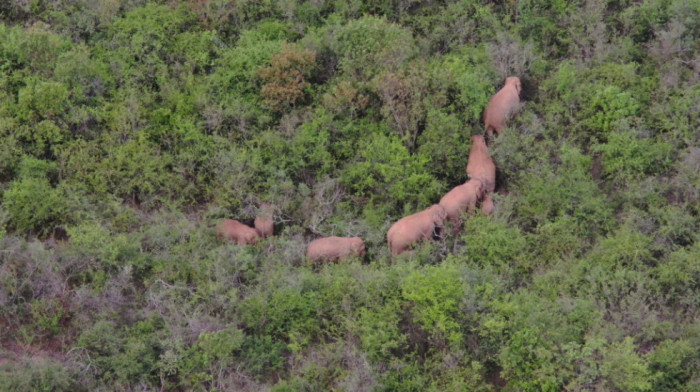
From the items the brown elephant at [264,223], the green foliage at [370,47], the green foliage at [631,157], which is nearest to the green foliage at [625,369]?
the green foliage at [631,157]

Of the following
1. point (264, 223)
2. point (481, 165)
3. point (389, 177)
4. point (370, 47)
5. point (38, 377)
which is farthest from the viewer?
point (370, 47)

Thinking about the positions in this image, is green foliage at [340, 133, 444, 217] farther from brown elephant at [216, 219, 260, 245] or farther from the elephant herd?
brown elephant at [216, 219, 260, 245]

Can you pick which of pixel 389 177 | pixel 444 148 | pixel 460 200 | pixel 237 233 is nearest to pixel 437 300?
pixel 460 200

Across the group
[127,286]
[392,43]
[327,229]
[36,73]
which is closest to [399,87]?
[392,43]

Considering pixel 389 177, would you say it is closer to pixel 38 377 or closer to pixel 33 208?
pixel 33 208

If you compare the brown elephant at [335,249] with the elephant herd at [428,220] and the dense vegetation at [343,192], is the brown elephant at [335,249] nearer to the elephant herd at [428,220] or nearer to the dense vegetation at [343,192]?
the elephant herd at [428,220]
